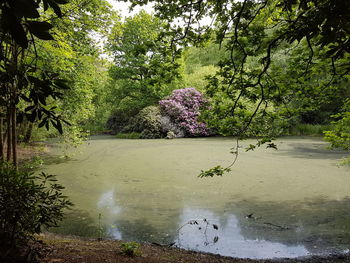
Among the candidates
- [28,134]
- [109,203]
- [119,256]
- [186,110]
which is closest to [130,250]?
[119,256]

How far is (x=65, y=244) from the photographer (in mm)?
2445

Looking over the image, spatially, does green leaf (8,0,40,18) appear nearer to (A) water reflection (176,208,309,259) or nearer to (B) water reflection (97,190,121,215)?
(A) water reflection (176,208,309,259)

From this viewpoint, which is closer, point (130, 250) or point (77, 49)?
point (130, 250)

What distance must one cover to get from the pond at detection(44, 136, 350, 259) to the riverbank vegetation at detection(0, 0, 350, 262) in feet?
3.16

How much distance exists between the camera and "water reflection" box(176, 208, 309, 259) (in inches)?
117

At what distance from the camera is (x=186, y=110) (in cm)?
1427

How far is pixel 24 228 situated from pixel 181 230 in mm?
2231

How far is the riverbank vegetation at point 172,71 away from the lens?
1372 millimetres

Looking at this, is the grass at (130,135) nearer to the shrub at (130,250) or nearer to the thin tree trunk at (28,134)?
the thin tree trunk at (28,134)

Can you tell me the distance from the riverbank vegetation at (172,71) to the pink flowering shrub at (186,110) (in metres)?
0.06

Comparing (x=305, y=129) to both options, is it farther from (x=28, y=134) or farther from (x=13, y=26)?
(x=13, y=26)

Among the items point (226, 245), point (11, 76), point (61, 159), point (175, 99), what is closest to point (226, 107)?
point (226, 245)

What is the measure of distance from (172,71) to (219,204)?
239 centimetres

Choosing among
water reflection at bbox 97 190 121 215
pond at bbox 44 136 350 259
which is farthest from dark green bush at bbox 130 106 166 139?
water reflection at bbox 97 190 121 215
